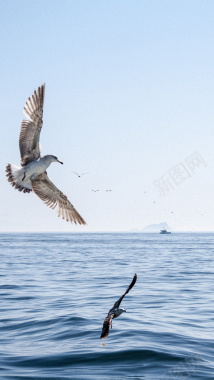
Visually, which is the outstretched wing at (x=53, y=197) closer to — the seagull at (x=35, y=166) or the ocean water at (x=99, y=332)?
the seagull at (x=35, y=166)

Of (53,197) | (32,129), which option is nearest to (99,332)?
(53,197)

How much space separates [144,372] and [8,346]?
4.01 meters

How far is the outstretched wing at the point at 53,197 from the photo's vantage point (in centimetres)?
1000

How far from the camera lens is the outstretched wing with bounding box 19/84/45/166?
9094 mm

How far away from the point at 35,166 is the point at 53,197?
2191 mm

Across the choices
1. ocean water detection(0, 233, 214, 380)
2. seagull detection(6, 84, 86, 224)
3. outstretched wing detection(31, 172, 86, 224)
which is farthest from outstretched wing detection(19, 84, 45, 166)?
ocean water detection(0, 233, 214, 380)

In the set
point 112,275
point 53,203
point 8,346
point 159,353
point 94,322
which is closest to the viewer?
point 53,203

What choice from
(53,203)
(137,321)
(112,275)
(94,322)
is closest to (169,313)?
(137,321)

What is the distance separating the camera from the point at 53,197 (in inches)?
408

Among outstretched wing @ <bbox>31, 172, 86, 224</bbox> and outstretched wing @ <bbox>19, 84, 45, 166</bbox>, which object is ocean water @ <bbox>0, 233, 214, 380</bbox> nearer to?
outstretched wing @ <bbox>31, 172, 86, 224</bbox>

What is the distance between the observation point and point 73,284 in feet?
80.0

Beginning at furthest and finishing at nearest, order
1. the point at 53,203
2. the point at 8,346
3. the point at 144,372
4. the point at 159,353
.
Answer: the point at 8,346, the point at 159,353, the point at 144,372, the point at 53,203

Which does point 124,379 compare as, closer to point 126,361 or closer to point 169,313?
point 126,361

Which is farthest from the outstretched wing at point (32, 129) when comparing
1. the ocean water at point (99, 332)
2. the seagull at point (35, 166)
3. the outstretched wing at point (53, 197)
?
the ocean water at point (99, 332)
